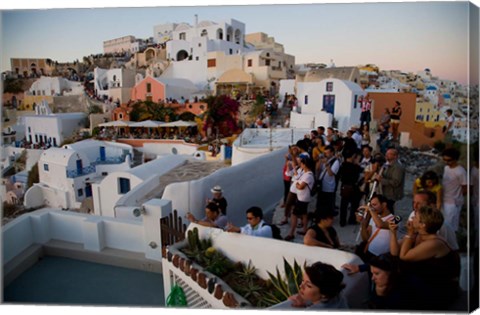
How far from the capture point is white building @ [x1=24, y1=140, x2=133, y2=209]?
321 inches

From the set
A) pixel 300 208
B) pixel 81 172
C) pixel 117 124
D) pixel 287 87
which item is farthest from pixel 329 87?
pixel 300 208

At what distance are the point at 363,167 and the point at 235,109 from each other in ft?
33.0

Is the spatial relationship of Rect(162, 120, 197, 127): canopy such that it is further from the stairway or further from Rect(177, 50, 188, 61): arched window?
Rect(177, 50, 188, 61): arched window

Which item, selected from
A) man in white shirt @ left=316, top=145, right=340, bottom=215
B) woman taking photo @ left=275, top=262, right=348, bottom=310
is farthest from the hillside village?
woman taking photo @ left=275, top=262, right=348, bottom=310

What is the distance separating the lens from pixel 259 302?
2975mm

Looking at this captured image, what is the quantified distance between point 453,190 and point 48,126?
664 cm

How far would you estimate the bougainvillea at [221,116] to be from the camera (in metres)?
13.4

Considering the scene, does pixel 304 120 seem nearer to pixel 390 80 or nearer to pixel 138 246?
pixel 390 80

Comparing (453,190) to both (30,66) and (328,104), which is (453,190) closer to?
(30,66)

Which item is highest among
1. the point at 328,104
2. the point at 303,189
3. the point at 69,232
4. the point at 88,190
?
the point at 328,104

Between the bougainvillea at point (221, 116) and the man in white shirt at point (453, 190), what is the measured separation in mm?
10449

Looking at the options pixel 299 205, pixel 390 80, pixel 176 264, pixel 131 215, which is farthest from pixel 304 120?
pixel 176 264

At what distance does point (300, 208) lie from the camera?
11.8 ft

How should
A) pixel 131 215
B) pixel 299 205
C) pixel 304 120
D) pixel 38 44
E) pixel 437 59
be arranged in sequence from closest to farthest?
pixel 299 205 → pixel 437 59 → pixel 38 44 → pixel 131 215 → pixel 304 120
